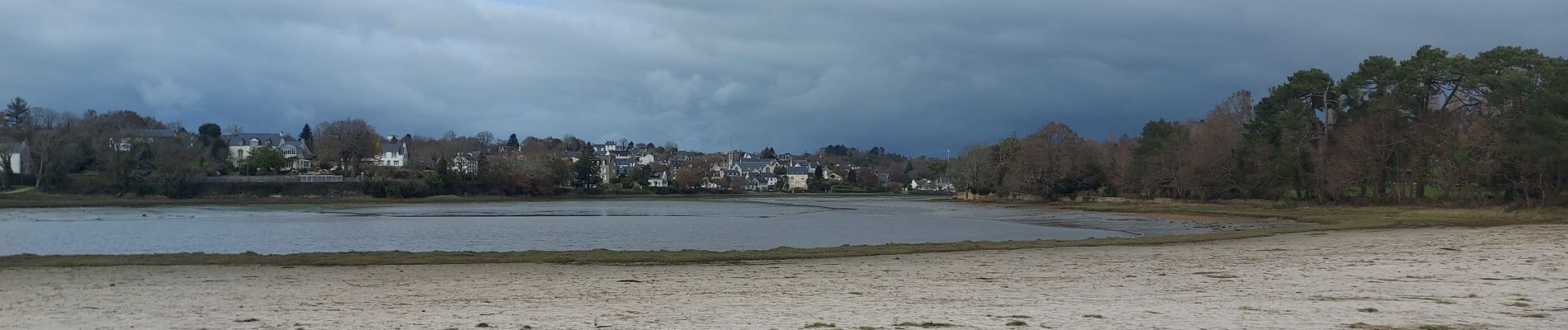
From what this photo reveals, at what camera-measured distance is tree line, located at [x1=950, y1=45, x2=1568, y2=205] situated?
1679 inches

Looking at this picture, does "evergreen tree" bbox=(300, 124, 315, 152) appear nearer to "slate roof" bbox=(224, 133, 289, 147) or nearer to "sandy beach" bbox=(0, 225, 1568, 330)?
"slate roof" bbox=(224, 133, 289, 147)

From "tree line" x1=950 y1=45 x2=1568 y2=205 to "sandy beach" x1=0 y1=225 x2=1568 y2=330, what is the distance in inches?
935

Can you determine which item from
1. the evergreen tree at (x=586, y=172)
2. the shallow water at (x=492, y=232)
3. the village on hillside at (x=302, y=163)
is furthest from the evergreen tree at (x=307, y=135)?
the shallow water at (x=492, y=232)

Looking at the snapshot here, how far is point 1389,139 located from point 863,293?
4716 cm

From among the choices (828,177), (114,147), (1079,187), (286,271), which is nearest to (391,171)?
(114,147)

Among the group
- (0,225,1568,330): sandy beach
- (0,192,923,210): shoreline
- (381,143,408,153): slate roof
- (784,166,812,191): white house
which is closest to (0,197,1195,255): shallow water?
(0,225,1568,330): sandy beach

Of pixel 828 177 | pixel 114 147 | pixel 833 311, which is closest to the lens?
pixel 833 311

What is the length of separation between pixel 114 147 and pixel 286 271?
333ft

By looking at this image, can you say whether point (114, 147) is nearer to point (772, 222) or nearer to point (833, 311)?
point (772, 222)

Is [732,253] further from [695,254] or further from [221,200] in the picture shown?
[221,200]

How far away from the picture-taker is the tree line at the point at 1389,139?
42.7m

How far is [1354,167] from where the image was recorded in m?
52.0

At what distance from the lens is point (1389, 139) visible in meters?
51.6

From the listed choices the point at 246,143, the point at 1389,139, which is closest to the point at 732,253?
the point at 1389,139
